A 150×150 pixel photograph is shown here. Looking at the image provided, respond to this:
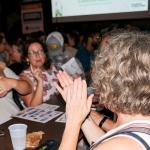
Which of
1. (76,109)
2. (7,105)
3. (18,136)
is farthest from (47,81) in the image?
(76,109)

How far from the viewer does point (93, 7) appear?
3496mm

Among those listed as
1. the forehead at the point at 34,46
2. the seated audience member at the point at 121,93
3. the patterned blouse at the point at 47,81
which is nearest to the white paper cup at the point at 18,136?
the seated audience member at the point at 121,93

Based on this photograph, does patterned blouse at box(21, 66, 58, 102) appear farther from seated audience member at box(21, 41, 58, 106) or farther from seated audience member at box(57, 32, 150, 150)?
seated audience member at box(57, 32, 150, 150)

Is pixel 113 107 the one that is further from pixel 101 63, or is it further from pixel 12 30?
pixel 12 30

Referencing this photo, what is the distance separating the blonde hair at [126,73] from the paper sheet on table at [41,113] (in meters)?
0.96

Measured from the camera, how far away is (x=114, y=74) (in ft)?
3.45

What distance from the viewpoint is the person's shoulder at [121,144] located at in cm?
90

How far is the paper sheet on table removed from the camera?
204cm

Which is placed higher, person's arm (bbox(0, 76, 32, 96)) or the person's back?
person's arm (bbox(0, 76, 32, 96))

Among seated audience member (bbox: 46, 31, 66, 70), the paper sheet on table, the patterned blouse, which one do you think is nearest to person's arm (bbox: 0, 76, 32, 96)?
→ the paper sheet on table

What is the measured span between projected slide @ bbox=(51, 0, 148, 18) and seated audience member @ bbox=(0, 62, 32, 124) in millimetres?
1355

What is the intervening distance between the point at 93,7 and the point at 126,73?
8.46 ft

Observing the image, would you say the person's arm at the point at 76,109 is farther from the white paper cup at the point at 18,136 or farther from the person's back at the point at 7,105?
the person's back at the point at 7,105

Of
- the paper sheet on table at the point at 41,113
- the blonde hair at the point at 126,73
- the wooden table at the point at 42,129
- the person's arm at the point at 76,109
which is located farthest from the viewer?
the paper sheet on table at the point at 41,113
